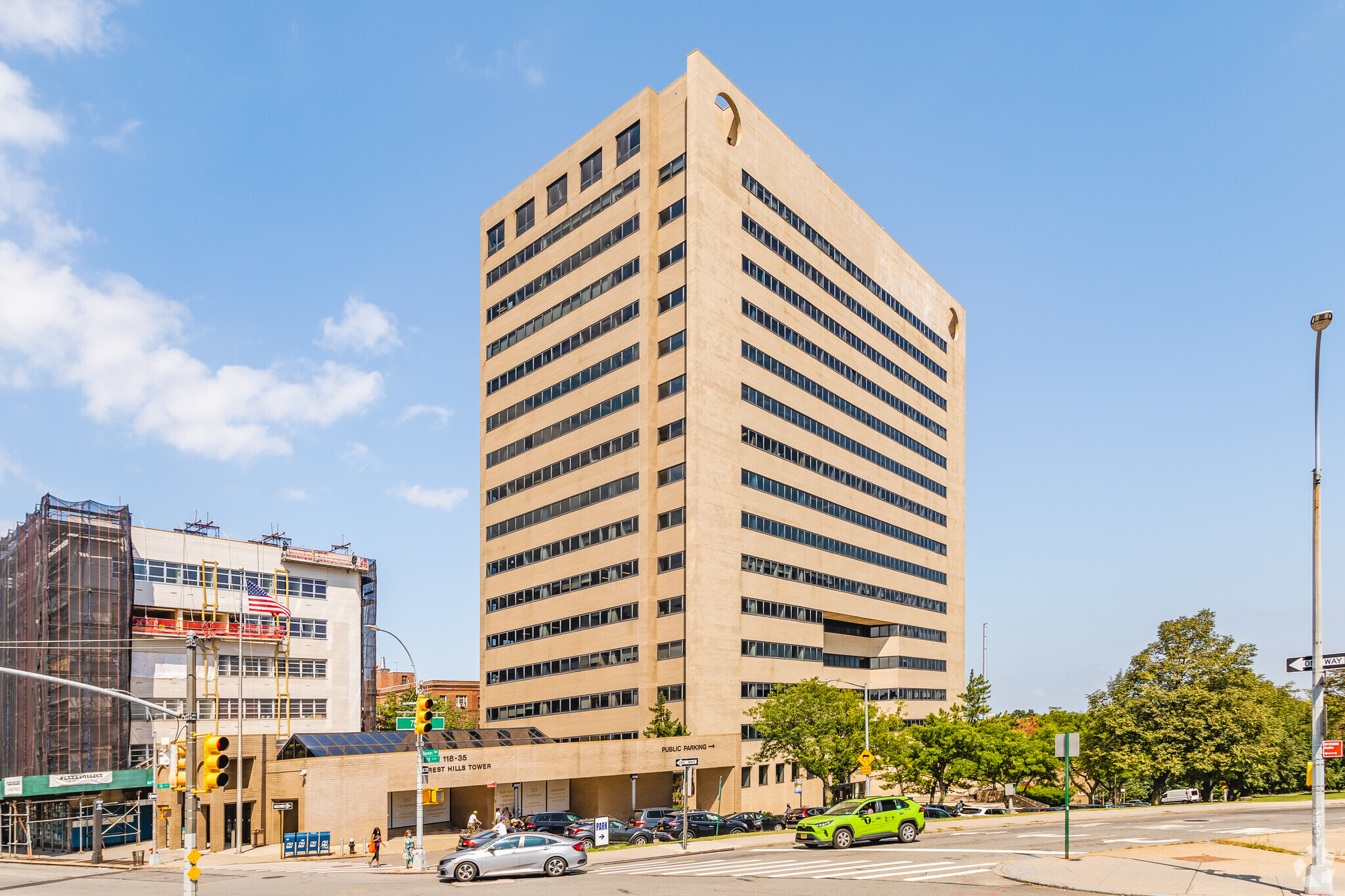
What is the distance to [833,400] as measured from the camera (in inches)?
3524

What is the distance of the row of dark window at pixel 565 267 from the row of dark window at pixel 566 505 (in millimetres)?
18761

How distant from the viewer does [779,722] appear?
2606 inches

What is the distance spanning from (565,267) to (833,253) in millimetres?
24433

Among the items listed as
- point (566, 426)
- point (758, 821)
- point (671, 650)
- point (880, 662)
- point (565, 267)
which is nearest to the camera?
point (758, 821)

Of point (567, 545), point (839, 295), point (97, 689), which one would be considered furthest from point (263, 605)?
point (839, 295)

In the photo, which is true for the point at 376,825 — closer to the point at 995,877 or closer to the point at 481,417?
the point at 995,877

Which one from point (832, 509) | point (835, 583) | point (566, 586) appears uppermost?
point (832, 509)

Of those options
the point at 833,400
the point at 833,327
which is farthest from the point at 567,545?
the point at 833,327

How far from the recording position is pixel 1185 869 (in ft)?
84.1

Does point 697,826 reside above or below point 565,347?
below

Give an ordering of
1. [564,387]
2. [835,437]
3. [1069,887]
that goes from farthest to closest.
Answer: [835,437]
[564,387]
[1069,887]

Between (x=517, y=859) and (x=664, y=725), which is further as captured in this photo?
(x=664, y=725)

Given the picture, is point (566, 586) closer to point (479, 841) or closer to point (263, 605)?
point (263, 605)

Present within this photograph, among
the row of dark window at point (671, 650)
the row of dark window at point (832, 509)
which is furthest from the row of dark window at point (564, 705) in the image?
the row of dark window at point (832, 509)
